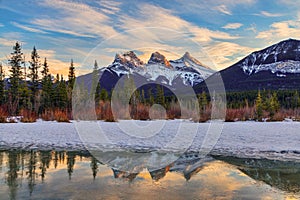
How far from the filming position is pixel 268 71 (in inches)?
4889

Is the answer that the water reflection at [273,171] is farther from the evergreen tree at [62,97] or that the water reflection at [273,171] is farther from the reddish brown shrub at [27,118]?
the evergreen tree at [62,97]

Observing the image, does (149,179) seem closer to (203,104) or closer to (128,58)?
(203,104)

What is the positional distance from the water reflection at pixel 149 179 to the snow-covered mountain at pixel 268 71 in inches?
3367

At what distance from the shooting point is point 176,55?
13.0 metres

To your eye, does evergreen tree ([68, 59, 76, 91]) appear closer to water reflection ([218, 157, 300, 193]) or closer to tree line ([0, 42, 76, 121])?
tree line ([0, 42, 76, 121])

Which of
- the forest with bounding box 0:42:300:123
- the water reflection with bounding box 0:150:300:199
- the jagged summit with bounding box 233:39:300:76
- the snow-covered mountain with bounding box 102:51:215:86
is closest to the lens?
the water reflection with bounding box 0:150:300:199

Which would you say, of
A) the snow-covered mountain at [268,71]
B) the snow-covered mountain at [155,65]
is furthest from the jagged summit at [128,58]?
the snow-covered mountain at [268,71]

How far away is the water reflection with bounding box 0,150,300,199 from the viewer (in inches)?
177

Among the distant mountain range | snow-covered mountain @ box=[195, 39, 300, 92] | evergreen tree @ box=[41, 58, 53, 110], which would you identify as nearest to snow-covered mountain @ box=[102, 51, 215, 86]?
evergreen tree @ box=[41, 58, 53, 110]

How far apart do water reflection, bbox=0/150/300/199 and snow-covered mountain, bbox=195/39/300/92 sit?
281 feet

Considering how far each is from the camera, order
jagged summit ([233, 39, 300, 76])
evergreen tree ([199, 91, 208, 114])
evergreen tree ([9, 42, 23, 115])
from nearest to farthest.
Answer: evergreen tree ([199, 91, 208, 114]), evergreen tree ([9, 42, 23, 115]), jagged summit ([233, 39, 300, 76])

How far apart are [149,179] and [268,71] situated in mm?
129611

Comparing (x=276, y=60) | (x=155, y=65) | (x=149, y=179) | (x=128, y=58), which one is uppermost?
(x=276, y=60)

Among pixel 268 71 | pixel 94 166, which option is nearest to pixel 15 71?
pixel 94 166
